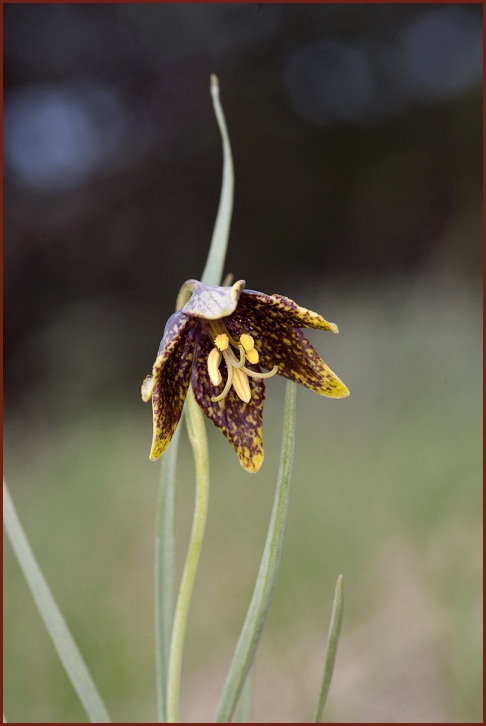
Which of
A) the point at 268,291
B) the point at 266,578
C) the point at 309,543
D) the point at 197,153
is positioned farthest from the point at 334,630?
the point at 197,153

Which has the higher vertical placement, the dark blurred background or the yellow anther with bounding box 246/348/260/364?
the dark blurred background

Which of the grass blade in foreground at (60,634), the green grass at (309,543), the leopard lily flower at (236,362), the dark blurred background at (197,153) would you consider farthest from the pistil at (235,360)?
the dark blurred background at (197,153)

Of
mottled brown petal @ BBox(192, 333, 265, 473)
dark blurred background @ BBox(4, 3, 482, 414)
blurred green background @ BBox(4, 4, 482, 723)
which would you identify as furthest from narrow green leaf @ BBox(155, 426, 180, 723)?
dark blurred background @ BBox(4, 3, 482, 414)

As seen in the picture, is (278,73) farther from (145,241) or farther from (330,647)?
(330,647)

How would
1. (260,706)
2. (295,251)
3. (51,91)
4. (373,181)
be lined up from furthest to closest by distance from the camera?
1. (373,181)
2. (295,251)
3. (51,91)
4. (260,706)

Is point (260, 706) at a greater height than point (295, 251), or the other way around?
point (295, 251)

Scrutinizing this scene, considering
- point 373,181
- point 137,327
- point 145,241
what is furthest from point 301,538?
point 373,181

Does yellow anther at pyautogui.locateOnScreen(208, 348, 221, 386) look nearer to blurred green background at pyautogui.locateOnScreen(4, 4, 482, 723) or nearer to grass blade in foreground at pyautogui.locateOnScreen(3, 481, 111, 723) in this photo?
grass blade in foreground at pyautogui.locateOnScreen(3, 481, 111, 723)
